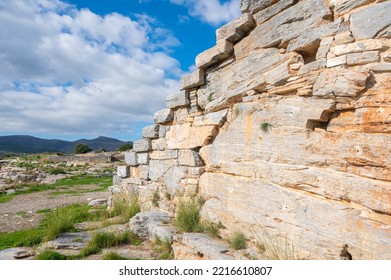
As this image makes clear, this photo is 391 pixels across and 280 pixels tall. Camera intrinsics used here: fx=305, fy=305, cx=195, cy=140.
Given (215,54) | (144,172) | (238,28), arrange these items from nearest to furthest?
(238,28) < (215,54) < (144,172)

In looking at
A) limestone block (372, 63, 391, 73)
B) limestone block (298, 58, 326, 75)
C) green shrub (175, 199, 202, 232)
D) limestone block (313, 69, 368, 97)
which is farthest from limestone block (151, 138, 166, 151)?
limestone block (372, 63, 391, 73)

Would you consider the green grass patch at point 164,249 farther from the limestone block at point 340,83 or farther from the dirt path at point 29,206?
the dirt path at point 29,206

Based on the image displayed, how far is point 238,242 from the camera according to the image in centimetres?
Answer: 519

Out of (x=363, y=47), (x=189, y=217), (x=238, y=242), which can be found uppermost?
(x=363, y=47)

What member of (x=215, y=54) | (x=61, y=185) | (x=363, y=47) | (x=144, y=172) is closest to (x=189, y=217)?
(x=144, y=172)

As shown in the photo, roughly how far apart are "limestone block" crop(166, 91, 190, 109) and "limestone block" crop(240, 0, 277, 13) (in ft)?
8.33

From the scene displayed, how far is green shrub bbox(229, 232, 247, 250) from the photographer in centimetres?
516

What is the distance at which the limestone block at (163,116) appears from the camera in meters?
8.48

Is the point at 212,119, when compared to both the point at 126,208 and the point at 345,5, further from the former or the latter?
the point at 126,208

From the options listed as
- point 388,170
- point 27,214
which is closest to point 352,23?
point 388,170

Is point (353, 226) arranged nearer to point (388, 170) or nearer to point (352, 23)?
point (388, 170)

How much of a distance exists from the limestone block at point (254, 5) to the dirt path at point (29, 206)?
818 centimetres

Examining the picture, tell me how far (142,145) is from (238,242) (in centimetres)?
498

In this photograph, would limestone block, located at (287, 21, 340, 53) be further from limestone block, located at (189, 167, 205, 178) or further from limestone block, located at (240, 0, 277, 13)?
limestone block, located at (189, 167, 205, 178)
